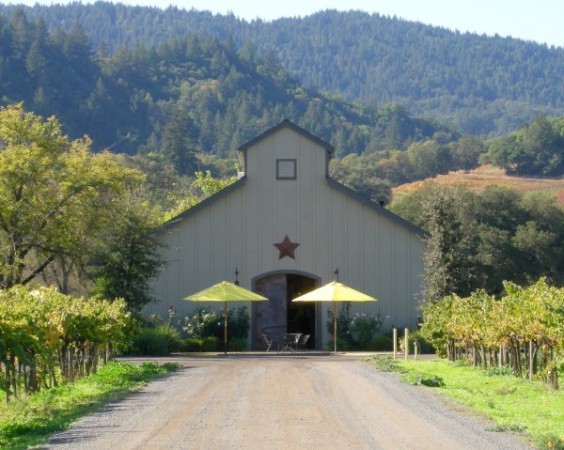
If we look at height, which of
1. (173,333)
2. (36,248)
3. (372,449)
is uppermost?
(36,248)

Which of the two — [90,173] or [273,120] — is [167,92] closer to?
[273,120]

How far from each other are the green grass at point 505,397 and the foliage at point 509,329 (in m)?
0.60

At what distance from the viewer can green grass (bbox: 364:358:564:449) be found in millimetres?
15508

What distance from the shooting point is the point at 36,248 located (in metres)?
42.8

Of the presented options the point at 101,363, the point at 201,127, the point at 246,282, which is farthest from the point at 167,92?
the point at 101,363

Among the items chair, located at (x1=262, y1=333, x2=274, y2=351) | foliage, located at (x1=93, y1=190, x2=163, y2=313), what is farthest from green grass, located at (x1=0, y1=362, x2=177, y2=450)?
chair, located at (x1=262, y1=333, x2=274, y2=351)

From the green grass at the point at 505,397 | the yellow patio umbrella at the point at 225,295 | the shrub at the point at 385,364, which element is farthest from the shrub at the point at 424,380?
the yellow patio umbrella at the point at 225,295

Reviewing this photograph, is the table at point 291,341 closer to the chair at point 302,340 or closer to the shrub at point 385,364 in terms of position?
the chair at point 302,340

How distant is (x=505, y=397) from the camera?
2019cm

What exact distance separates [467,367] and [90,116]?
140276mm

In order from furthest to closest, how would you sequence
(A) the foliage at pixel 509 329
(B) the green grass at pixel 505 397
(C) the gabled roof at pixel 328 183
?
(C) the gabled roof at pixel 328 183 → (A) the foliage at pixel 509 329 → (B) the green grass at pixel 505 397

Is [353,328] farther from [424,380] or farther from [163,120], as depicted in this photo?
[163,120]

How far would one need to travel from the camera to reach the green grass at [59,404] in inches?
603

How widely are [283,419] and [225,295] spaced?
22641mm
